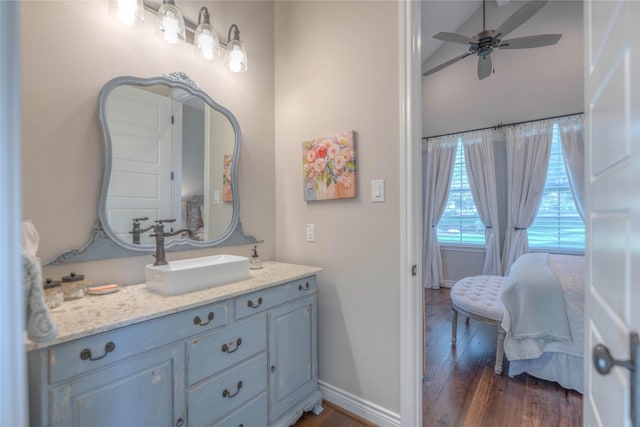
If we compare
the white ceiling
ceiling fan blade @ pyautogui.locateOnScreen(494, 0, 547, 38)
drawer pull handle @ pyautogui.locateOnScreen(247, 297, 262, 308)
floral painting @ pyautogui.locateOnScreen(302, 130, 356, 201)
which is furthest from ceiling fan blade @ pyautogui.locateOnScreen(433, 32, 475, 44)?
drawer pull handle @ pyautogui.locateOnScreen(247, 297, 262, 308)

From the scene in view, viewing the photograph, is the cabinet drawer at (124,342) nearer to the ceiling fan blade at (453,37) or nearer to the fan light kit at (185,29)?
the fan light kit at (185,29)

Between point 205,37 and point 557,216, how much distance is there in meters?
4.49

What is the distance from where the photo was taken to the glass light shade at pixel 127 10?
4.16 feet

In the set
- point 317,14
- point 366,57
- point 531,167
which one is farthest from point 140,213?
point 531,167

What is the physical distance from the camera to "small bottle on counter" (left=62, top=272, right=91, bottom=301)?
1092 mm

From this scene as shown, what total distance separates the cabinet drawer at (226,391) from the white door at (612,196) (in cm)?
122

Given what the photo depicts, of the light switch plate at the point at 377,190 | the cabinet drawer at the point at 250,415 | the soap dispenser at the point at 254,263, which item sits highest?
the light switch plate at the point at 377,190

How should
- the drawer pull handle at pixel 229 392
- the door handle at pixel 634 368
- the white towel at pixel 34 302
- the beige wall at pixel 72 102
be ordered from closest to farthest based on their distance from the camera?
the door handle at pixel 634 368
the white towel at pixel 34 302
the beige wall at pixel 72 102
the drawer pull handle at pixel 229 392

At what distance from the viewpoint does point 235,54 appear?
1.69 m

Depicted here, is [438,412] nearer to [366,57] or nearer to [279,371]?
[279,371]

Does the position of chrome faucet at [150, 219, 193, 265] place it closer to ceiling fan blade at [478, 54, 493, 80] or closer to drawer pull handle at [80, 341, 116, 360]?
drawer pull handle at [80, 341, 116, 360]

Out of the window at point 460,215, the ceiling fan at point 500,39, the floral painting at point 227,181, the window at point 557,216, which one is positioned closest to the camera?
the floral painting at point 227,181

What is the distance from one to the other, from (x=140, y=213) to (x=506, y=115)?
15.1ft

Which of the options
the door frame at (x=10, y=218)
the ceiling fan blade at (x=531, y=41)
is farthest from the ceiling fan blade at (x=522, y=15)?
the door frame at (x=10, y=218)
